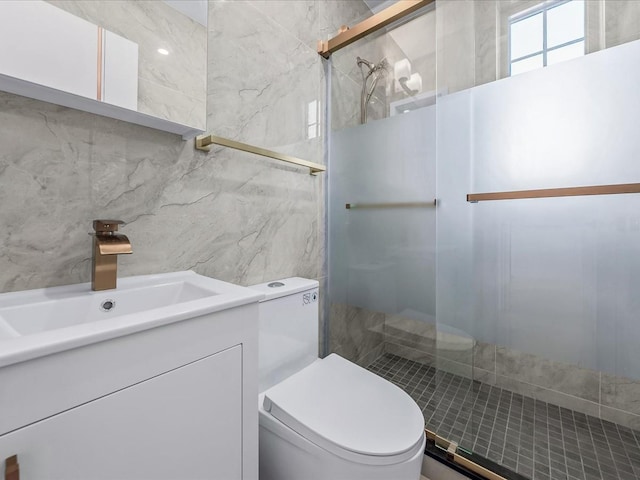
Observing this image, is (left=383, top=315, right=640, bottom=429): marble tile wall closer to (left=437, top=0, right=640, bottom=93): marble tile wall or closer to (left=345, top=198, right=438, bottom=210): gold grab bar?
(left=345, top=198, right=438, bottom=210): gold grab bar

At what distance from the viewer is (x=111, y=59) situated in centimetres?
82

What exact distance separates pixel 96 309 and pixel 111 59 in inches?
27.6

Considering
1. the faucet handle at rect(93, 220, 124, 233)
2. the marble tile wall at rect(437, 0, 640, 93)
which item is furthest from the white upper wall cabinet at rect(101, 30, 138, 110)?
the marble tile wall at rect(437, 0, 640, 93)

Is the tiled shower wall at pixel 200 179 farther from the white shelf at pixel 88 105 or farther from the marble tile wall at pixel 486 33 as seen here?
the marble tile wall at pixel 486 33

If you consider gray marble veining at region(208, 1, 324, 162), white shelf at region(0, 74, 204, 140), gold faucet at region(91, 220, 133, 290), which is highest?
gray marble veining at region(208, 1, 324, 162)

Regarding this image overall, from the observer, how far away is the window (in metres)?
1.16

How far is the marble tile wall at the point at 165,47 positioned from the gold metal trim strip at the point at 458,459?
1550 mm

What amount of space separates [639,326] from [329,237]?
1.30 meters

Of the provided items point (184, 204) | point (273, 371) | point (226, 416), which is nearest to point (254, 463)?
point (226, 416)

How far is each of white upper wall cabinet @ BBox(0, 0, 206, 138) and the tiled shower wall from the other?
84 mm

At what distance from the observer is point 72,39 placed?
0.76 meters

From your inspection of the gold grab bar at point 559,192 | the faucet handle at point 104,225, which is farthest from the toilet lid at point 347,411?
the gold grab bar at point 559,192

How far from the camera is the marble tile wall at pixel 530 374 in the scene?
132cm

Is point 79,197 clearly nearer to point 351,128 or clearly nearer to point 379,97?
point 351,128
